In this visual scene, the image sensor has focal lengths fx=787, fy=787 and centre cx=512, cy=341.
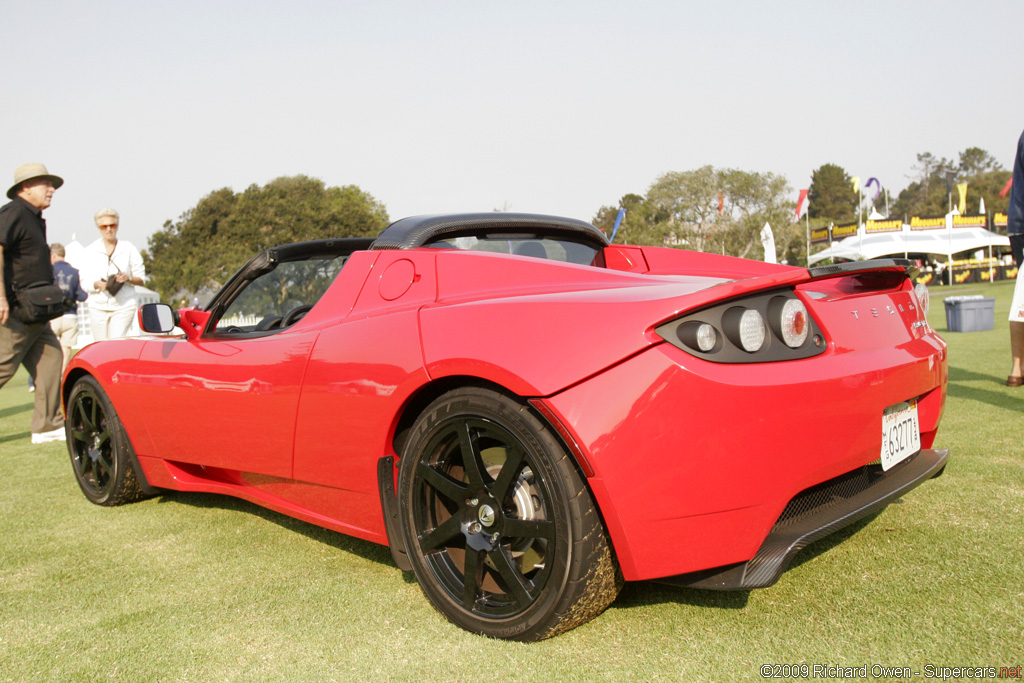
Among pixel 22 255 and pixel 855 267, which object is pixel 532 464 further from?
pixel 22 255

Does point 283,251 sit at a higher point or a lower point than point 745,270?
higher

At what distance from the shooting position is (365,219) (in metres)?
55.2

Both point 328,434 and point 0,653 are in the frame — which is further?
point 328,434

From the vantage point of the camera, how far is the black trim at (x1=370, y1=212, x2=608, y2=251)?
9.19ft

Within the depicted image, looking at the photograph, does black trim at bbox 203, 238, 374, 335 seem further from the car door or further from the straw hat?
the straw hat

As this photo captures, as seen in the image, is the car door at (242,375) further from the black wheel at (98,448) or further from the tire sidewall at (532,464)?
the tire sidewall at (532,464)

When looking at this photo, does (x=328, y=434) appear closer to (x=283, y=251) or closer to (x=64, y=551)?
(x=283, y=251)

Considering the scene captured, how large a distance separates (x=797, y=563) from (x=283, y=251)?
240 centimetres

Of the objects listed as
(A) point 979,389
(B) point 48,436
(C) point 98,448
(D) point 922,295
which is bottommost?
(A) point 979,389

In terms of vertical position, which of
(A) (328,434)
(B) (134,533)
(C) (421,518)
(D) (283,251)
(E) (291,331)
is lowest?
(B) (134,533)

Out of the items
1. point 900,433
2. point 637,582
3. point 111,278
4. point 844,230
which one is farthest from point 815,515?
point 844,230

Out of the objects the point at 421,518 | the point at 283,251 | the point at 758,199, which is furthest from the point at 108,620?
the point at 758,199

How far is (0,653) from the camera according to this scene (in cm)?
227

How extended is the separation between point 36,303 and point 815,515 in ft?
17.2
